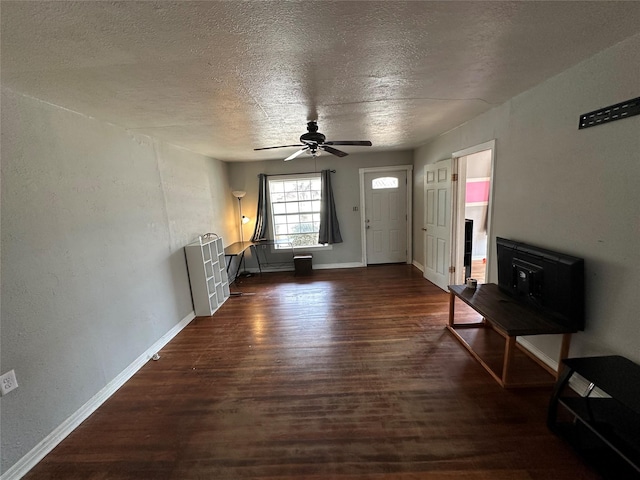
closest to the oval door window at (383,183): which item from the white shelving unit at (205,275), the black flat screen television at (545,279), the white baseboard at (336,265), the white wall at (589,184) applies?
the white baseboard at (336,265)

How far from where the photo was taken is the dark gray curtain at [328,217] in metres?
5.12

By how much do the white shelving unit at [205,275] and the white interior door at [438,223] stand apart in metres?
3.38

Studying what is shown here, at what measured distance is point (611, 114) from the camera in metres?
1.54

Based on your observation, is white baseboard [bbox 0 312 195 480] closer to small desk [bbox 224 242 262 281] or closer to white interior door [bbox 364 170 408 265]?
small desk [bbox 224 242 262 281]

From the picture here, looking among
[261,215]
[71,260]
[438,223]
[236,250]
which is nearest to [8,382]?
[71,260]

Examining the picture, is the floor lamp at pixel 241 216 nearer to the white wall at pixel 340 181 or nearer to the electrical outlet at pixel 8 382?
the white wall at pixel 340 181

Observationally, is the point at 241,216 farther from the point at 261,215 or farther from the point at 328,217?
the point at 328,217

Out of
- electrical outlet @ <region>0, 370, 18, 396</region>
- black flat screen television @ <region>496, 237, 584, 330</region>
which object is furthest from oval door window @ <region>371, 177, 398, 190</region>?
electrical outlet @ <region>0, 370, 18, 396</region>

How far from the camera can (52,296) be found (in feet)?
5.73

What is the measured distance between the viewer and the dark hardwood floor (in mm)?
1481

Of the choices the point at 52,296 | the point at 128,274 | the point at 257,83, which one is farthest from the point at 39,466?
the point at 257,83

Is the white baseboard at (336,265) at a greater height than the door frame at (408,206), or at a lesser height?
lesser

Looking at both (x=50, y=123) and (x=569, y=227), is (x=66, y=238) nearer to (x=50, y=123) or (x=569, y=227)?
(x=50, y=123)

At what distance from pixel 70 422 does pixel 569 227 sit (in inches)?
150
